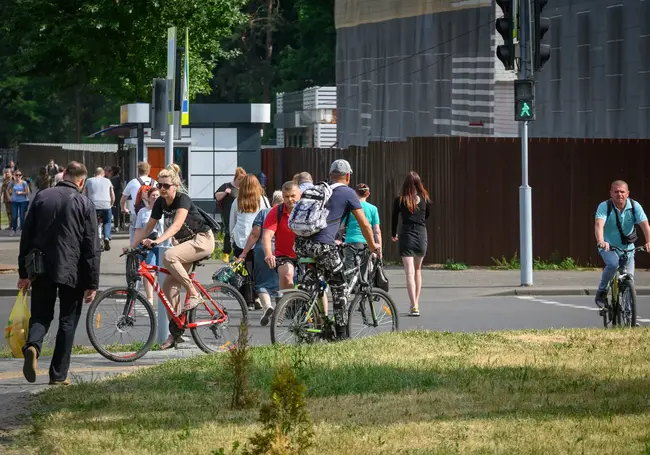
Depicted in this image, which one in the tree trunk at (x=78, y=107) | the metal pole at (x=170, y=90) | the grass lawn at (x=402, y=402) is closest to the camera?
the grass lawn at (x=402, y=402)

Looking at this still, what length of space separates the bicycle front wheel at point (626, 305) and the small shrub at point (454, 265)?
31.9 ft

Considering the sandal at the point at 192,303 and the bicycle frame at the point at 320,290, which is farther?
the sandal at the point at 192,303

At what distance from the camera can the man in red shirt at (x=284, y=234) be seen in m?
14.5

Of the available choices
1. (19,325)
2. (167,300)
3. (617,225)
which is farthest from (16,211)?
(19,325)

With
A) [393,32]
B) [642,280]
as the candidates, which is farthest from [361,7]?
[642,280]

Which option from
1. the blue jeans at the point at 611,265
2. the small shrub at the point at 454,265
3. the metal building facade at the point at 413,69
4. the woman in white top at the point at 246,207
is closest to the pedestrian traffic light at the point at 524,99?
the small shrub at the point at 454,265

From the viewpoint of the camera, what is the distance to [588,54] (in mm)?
35562

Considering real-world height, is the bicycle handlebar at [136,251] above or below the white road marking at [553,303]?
above

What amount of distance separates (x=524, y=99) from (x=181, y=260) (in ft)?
29.8

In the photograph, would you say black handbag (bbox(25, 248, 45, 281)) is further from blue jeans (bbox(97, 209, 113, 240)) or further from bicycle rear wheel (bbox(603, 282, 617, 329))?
blue jeans (bbox(97, 209, 113, 240))

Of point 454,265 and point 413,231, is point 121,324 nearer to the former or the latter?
point 413,231

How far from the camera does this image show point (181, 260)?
41.9ft

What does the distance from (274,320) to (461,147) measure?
1253 centimetres

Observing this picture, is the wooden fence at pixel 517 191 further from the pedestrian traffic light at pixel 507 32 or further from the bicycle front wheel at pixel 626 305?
the bicycle front wheel at pixel 626 305
